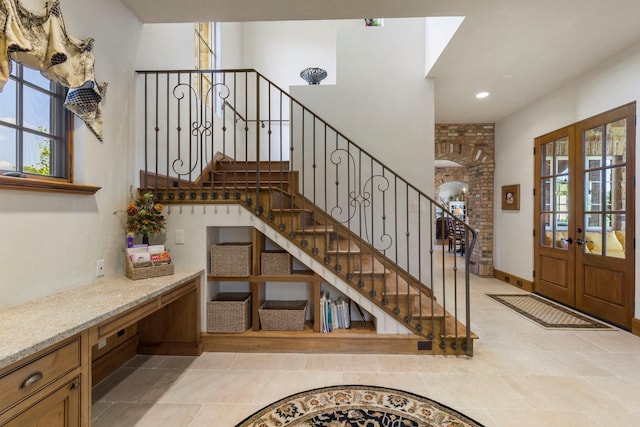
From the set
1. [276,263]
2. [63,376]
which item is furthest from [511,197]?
→ [63,376]

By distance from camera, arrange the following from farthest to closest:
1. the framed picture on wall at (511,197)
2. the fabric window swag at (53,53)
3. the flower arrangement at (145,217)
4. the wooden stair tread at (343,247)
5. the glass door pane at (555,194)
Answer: the framed picture on wall at (511,197)
the glass door pane at (555,194)
the wooden stair tread at (343,247)
the flower arrangement at (145,217)
the fabric window swag at (53,53)

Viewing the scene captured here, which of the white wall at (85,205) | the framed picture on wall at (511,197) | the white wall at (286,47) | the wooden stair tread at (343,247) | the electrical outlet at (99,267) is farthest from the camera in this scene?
the white wall at (286,47)

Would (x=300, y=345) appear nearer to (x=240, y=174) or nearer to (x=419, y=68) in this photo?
(x=240, y=174)

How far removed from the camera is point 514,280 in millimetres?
4742

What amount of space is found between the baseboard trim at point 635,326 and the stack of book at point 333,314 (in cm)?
288

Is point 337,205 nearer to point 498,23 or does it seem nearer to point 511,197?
point 498,23

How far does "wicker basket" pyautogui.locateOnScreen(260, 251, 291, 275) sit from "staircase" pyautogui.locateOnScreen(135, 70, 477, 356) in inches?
6.9

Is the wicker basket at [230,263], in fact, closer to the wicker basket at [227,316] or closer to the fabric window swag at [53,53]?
the wicker basket at [227,316]

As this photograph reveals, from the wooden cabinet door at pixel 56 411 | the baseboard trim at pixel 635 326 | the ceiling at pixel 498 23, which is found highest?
the ceiling at pixel 498 23

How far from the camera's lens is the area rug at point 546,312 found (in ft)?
10.2

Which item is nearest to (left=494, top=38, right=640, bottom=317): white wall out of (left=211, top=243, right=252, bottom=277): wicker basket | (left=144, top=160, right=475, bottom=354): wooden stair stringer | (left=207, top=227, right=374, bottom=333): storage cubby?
(left=144, top=160, right=475, bottom=354): wooden stair stringer

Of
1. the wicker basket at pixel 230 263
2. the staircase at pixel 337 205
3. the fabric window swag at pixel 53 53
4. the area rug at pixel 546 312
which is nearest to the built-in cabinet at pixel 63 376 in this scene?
the wicker basket at pixel 230 263

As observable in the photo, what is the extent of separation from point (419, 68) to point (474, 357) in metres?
3.21

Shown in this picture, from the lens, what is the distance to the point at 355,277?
2.52 m
